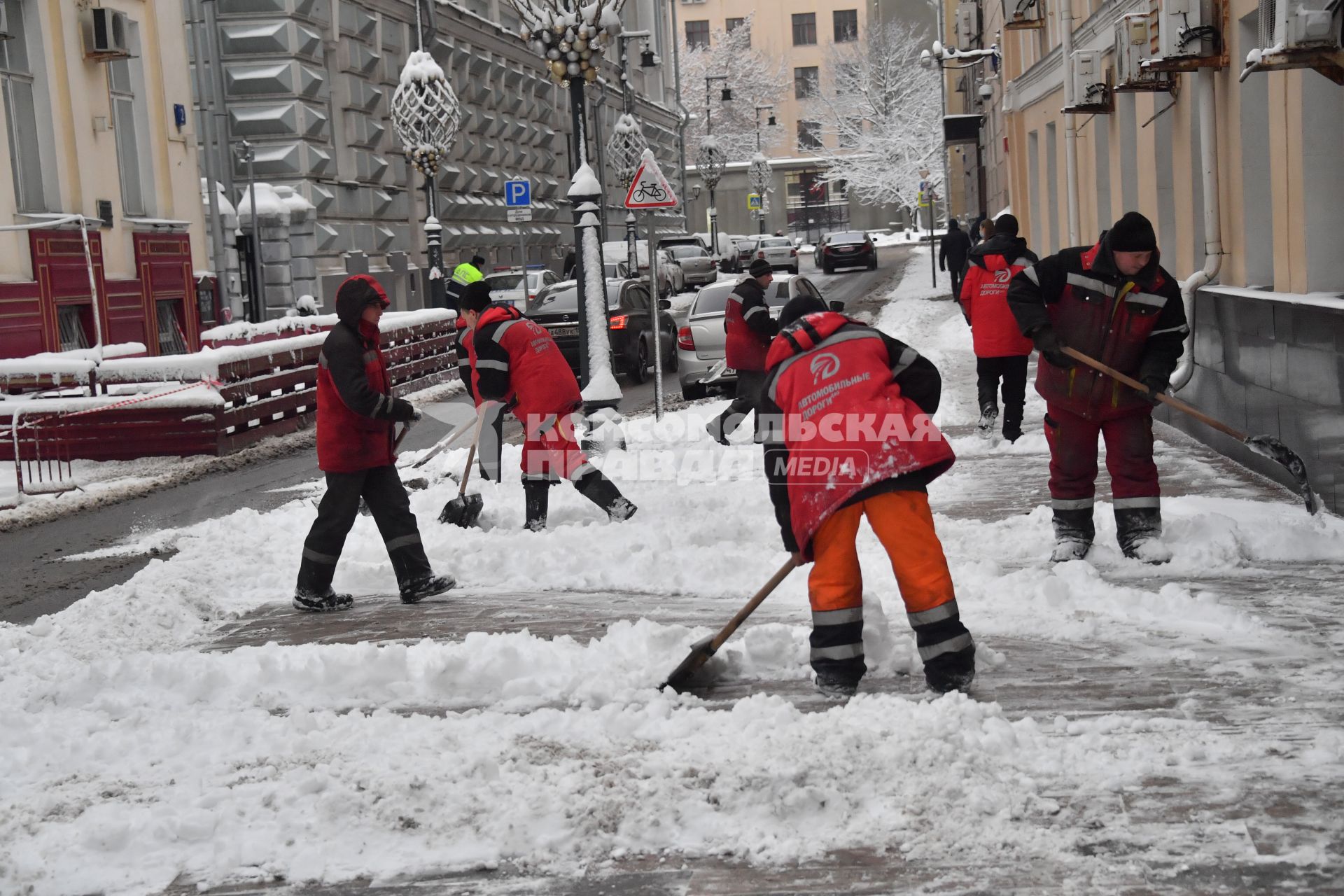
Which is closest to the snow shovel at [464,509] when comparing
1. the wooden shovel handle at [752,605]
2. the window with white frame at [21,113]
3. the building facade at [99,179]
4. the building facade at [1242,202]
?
the wooden shovel handle at [752,605]

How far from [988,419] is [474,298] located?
5.20 m

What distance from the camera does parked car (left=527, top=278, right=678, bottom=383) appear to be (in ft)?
70.9

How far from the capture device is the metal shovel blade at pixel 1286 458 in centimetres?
826

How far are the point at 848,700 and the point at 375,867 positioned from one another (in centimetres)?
181

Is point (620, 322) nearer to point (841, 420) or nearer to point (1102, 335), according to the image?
point (1102, 335)

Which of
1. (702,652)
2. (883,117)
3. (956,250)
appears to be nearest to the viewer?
(702,652)

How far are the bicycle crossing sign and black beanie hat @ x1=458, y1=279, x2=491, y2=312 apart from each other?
16.0 feet

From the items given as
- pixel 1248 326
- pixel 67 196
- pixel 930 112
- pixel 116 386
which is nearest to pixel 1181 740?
pixel 1248 326

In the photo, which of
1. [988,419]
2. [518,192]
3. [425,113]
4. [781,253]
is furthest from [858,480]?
[781,253]

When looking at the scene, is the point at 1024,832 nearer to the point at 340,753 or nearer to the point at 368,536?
the point at 340,753

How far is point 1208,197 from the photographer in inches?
464

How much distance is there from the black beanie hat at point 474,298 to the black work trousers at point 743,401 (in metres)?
3.26

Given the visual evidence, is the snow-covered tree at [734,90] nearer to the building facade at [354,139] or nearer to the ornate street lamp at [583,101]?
the building facade at [354,139]

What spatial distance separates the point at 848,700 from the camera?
5500 millimetres
